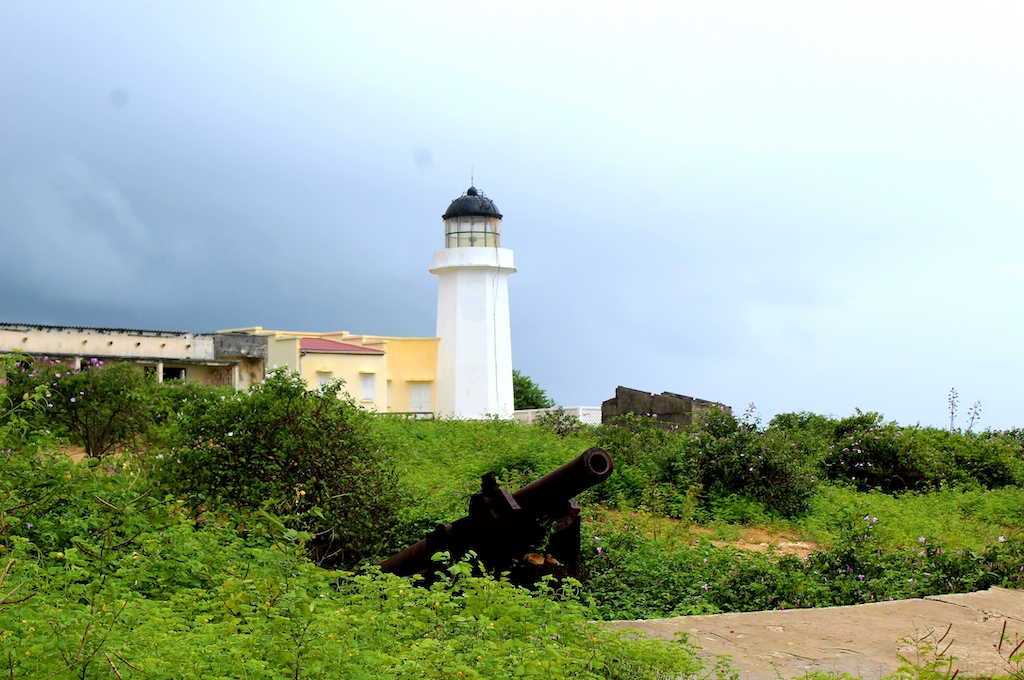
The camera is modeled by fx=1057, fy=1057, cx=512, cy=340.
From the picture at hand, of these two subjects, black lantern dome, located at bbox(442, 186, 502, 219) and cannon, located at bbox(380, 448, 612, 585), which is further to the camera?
black lantern dome, located at bbox(442, 186, 502, 219)

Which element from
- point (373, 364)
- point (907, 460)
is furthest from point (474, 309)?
point (907, 460)

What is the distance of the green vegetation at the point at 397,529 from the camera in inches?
182

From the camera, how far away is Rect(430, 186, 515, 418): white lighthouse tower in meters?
35.2

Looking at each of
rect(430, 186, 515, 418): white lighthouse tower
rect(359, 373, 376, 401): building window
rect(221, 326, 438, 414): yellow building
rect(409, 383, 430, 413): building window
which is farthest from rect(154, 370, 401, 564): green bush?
rect(409, 383, 430, 413): building window

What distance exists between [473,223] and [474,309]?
2907 millimetres

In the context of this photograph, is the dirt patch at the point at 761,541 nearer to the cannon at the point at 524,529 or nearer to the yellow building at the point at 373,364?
the cannon at the point at 524,529

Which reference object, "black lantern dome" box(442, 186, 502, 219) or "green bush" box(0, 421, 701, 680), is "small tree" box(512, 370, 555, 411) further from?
"green bush" box(0, 421, 701, 680)

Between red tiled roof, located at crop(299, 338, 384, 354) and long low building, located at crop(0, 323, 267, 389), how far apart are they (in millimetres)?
1823

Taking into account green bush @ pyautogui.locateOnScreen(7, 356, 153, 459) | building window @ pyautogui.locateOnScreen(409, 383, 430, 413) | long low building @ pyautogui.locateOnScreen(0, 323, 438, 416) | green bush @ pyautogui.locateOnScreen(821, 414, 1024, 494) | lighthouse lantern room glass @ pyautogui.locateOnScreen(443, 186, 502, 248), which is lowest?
green bush @ pyautogui.locateOnScreen(821, 414, 1024, 494)

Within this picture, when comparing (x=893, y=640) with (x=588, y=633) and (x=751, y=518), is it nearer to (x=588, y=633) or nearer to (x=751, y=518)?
(x=588, y=633)

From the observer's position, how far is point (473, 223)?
35250 millimetres

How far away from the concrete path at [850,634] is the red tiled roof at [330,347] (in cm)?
3111

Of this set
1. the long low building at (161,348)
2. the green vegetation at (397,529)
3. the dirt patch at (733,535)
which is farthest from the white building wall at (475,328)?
the dirt patch at (733,535)

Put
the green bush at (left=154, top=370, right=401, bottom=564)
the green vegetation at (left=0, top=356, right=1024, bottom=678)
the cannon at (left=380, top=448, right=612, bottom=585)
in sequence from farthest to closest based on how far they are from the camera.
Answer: the green bush at (left=154, top=370, right=401, bottom=564) → the cannon at (left=380, top=448, right=612, bottom=585) → the green vegetation at (left=0, top=356, right=1024, bottom=678)
